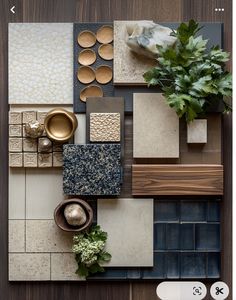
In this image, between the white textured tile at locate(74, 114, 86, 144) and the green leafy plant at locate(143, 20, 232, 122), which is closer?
the green leafy plant at locate(143, 20, 232, 122)

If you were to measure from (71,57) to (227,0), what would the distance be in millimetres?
737

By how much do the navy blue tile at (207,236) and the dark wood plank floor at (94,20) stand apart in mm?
49

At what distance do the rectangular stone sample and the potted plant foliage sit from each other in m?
0.06

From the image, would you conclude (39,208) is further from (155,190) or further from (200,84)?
(200,84)

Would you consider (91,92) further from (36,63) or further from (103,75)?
(36,63)

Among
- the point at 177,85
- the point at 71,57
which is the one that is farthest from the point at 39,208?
the point at 177,85

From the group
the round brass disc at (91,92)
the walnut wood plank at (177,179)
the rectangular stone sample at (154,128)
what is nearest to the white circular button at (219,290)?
the walnut wood plank at (177,179)

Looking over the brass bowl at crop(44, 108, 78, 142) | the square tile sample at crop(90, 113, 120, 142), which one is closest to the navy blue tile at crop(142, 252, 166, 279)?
the square tile sample at crop(90, 113, 120, 142)

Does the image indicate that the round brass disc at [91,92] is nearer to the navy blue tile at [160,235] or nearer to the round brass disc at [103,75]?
the round brass disc at [103,75]

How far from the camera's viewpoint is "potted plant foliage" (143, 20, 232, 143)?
1828 millimetres

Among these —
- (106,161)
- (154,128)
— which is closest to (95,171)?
(106,161)

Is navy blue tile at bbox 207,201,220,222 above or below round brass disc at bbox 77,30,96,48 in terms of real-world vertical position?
below

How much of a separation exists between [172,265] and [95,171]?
0.53 metres

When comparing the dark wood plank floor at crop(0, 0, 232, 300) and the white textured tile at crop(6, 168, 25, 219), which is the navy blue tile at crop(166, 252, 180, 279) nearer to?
the dark wood plank floor at crop(0, 0, 232, 300)
